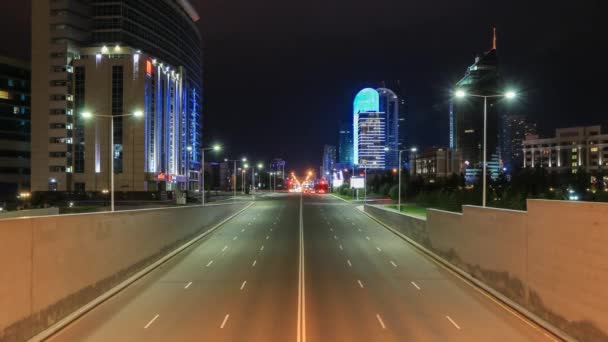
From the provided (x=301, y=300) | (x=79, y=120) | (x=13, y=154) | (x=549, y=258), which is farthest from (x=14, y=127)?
(x=549, y=258)

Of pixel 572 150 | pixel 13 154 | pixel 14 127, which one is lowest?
pixel 13 154

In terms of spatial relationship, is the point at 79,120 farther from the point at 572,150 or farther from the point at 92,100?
the point at 572,150

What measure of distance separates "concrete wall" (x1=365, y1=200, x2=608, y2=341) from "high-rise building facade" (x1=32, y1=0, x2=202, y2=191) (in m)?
82.2

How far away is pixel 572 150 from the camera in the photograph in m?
174

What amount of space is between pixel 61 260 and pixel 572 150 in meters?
186

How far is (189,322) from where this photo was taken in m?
15.9

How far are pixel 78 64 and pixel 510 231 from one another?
319 feet

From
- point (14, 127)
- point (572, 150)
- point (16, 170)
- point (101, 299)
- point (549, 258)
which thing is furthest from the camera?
point (572, 150)

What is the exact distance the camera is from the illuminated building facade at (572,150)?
16425 cm

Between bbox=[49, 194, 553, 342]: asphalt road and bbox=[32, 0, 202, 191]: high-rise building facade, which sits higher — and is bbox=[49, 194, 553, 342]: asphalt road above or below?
below

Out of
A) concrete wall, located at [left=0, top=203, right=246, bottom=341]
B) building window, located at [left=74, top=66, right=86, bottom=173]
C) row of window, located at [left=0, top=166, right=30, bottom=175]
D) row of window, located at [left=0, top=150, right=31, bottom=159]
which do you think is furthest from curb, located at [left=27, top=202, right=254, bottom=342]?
row of window, located at [left=0, top=150, right=31, bottom=159]

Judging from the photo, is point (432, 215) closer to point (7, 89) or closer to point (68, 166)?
point (68, 166)

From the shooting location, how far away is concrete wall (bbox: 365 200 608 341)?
1263 centimetres

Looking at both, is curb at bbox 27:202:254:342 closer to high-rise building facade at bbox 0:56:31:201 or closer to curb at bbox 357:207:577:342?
curb at bbox 357:207:577:342
